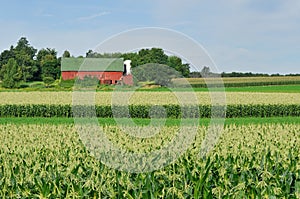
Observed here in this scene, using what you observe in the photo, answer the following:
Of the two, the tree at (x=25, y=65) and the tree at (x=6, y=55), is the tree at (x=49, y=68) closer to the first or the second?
the tree at (x=25, y=65)

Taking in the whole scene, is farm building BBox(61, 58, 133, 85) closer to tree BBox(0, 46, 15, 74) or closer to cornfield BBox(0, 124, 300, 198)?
cornfield BBox(0, 124, 300, 198)

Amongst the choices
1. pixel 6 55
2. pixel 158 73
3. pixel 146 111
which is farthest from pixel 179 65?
pixel 6 55

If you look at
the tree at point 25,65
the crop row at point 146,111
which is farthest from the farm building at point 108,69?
the tree at point 25,65

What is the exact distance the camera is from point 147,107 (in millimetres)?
27375

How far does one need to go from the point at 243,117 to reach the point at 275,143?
19.4 meters

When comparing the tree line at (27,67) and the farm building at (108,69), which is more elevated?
the tree line at (27,67)

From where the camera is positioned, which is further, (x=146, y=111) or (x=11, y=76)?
(x=11, y=76)

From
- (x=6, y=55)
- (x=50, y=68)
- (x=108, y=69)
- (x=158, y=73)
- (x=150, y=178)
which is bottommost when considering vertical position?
(x=150, y=178)

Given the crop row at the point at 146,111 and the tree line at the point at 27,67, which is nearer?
the crop row at the point at 146,111

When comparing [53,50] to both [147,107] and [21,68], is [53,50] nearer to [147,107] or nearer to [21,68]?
[21,68]

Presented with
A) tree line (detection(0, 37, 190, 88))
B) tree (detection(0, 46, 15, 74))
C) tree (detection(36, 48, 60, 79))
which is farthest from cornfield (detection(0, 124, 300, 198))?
tree (detection(0, 46, 15, 74))

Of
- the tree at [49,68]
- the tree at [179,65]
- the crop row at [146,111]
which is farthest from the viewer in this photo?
the tree at [49,68]

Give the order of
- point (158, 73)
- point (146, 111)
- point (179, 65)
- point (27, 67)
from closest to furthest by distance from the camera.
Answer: point (179, 65) → point (158, 73) → point (146, 111) → point (27, 67)

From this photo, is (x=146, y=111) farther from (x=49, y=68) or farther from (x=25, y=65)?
(x=25, y=65)
